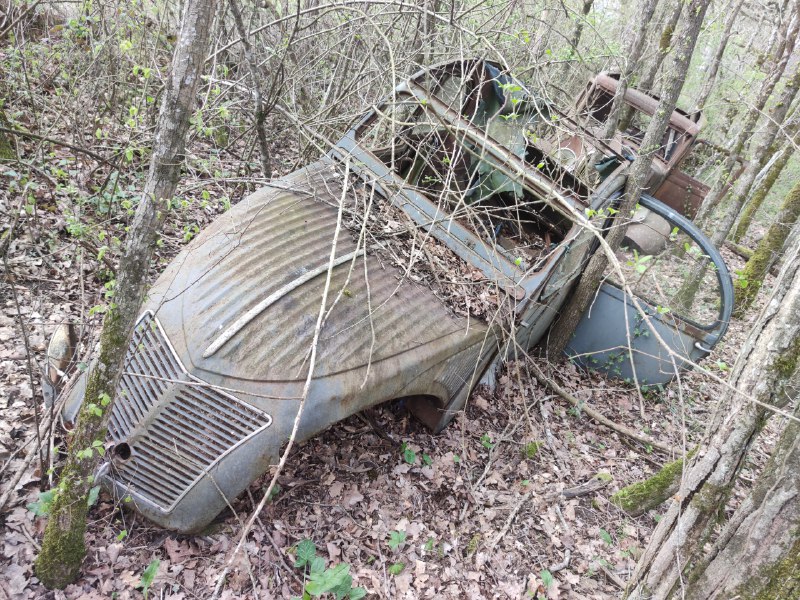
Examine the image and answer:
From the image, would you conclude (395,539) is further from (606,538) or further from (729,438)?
(729,438)

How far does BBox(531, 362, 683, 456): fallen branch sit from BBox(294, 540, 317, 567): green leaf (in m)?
2.79

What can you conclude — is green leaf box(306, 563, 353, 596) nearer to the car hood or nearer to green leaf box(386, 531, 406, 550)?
green leaf box(386, 531, 406, 550)

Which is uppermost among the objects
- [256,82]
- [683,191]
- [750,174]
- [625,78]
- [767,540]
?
[625,78]

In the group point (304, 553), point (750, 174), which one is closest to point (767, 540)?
point (304, 553)

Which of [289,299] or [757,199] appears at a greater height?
[757,199]

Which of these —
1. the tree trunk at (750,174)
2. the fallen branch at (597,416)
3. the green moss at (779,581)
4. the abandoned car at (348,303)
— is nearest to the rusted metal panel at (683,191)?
the tree trunk at (750,174)

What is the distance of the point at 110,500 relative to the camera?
264 centimetres

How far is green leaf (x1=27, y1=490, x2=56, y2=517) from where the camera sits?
222cm

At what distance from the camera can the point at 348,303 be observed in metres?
2.97

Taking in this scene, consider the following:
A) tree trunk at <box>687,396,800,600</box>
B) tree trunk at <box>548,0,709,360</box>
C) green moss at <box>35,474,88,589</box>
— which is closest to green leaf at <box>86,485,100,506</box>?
green moss at <box>35,474,88,589</box>

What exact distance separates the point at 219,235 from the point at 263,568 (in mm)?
1872

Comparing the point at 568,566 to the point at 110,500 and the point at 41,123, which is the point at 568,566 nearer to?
the point at 110,500

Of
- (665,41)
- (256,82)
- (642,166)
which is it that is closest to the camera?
(256,82)

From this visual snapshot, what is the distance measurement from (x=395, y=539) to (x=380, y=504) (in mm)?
310
